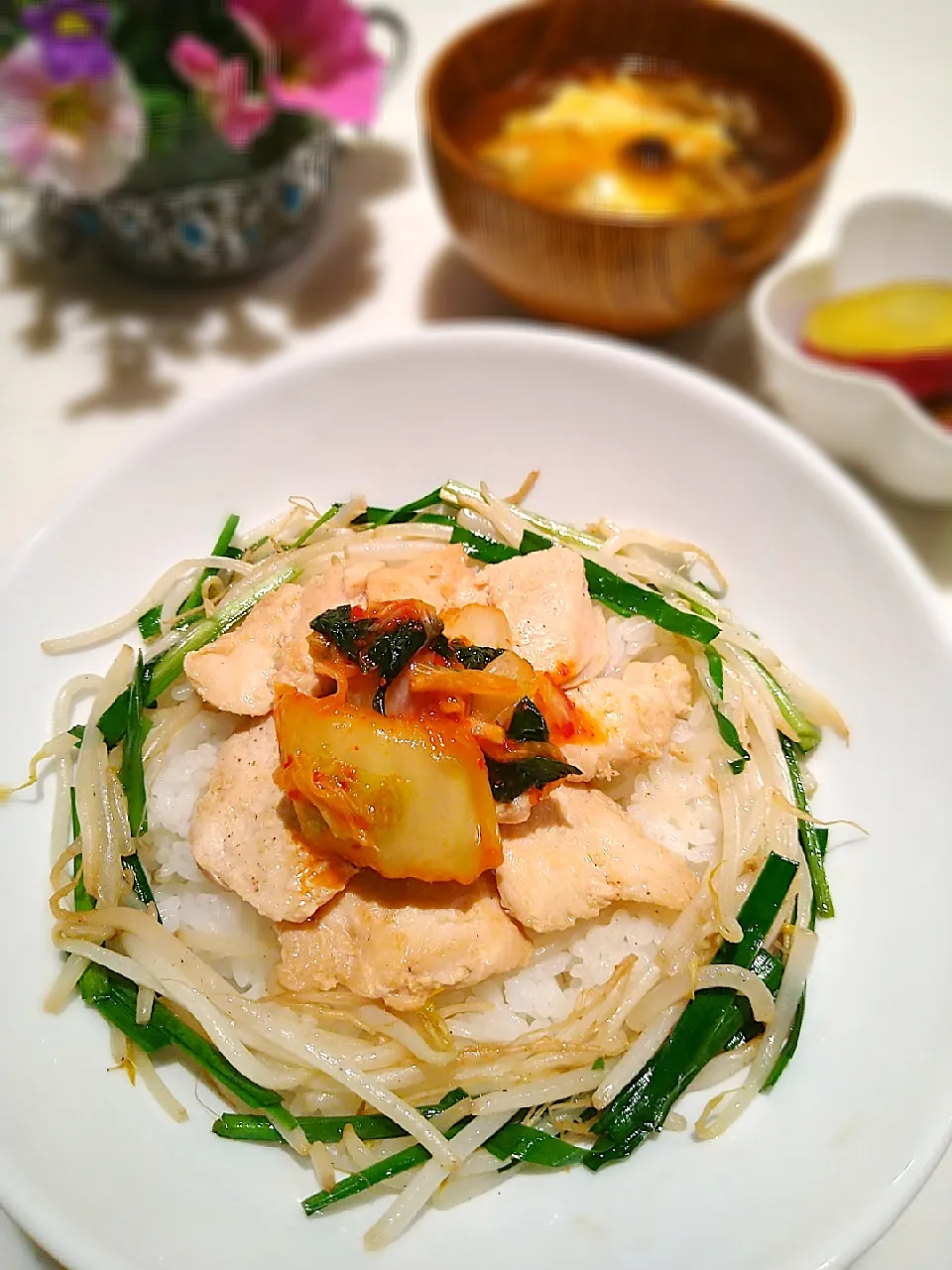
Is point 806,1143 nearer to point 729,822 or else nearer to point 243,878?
point 729,822

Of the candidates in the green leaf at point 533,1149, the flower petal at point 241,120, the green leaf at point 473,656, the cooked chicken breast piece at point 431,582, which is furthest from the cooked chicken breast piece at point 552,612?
the flower petal at point 241,120

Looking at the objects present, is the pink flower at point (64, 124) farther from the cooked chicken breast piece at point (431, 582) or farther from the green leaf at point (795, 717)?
the green leaf at point (795, 717)

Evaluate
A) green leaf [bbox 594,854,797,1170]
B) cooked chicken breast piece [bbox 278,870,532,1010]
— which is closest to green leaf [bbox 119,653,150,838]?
cooked chicken breast piece [bbox 278,870,532,1010]

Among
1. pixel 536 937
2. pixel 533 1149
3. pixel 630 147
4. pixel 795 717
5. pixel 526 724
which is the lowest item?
pixel 533 1149

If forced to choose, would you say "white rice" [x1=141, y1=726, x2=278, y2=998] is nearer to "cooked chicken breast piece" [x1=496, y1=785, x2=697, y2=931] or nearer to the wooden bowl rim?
"cooked chicken breast piece" [x1=496, y1=785, x2=697, y2=931]

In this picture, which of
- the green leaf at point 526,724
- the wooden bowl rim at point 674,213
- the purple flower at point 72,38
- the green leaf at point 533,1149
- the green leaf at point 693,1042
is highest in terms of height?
the purple flower at point 72,38

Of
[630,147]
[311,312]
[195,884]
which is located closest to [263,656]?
[195,884]

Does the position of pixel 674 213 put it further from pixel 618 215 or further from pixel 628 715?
pixel 628 715
